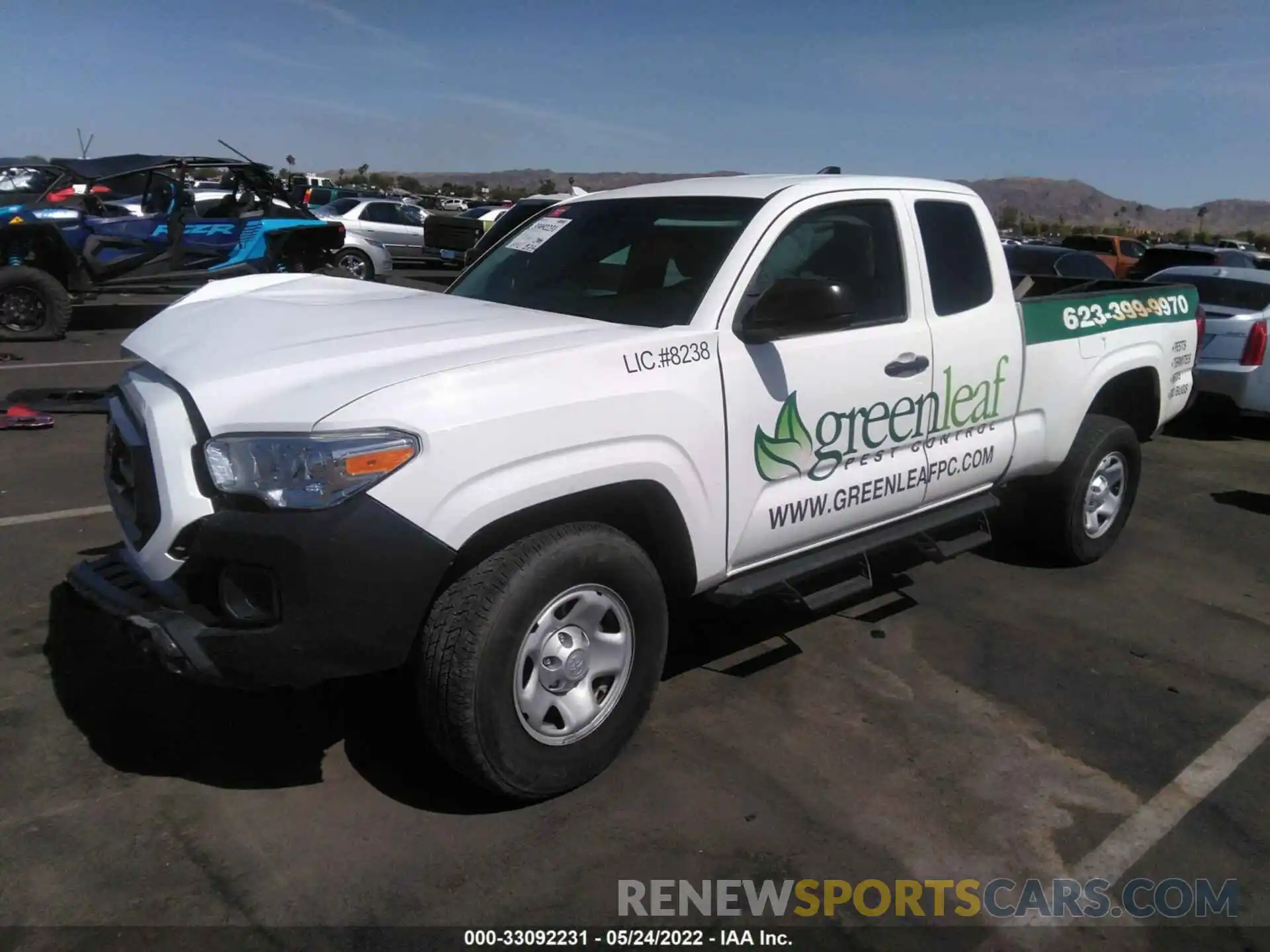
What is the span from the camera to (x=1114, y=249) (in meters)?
23.5

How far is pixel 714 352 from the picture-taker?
3.51 meters

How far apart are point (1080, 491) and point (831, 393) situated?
2217 mm

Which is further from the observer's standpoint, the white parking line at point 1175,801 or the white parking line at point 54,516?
the white parking line at point 54,516

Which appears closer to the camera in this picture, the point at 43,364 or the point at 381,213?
the point at 43,364

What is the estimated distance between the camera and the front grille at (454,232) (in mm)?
21297

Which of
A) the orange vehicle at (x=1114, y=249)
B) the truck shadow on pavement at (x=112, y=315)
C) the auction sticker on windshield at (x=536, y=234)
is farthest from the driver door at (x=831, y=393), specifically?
the orange vehicle at (x=1114, y=249)

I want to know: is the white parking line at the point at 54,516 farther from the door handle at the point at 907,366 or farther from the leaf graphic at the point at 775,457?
the door handle at the point at 907,366

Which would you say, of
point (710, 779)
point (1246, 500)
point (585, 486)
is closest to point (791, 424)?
point (585, 486)

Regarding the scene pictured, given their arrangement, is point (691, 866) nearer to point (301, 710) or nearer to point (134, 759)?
point (301, 710)

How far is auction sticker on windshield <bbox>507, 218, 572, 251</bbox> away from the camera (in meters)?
4.45

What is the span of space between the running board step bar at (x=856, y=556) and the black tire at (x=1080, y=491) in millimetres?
544

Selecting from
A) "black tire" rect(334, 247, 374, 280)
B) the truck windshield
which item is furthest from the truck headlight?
"black tire" rect(334, 247, 374, 280)

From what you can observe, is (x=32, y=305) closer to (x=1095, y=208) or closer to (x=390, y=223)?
(x=390, y=223)

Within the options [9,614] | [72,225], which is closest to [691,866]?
[9,614]
